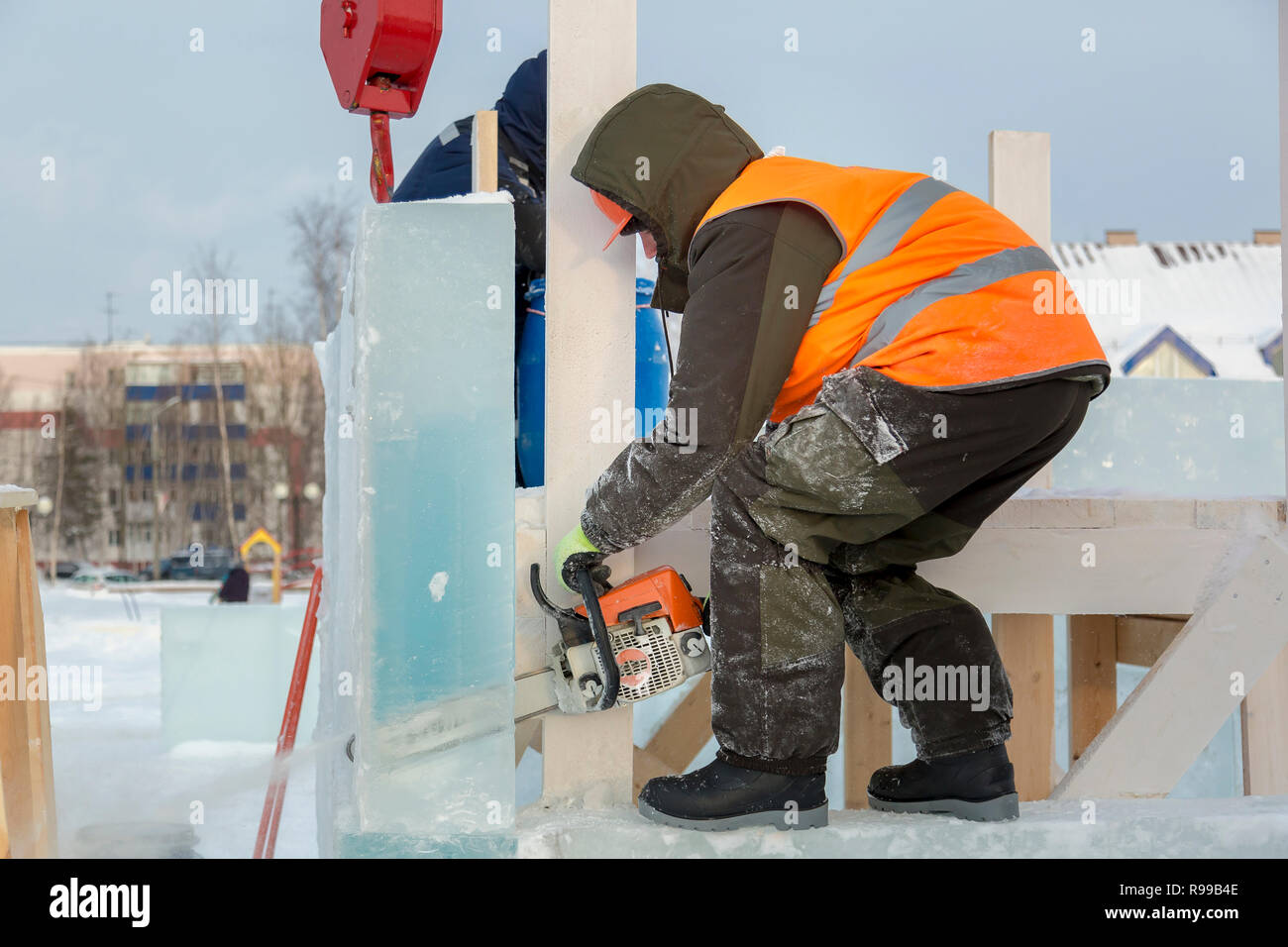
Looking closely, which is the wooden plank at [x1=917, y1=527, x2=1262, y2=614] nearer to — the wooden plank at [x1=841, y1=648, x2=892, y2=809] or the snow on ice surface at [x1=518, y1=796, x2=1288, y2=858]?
the snow on ice surface at [x1=518, y1=796, x2=1288, y2=858]

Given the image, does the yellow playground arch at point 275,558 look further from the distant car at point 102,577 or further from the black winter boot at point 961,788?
the black winter boot at point 961,788

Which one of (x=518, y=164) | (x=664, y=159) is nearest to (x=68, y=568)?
(x=518, y=164)

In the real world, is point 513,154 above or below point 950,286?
above

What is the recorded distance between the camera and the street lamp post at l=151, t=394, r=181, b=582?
20.5 m

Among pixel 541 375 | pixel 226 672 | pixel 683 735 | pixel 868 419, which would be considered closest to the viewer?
pixel 868 419

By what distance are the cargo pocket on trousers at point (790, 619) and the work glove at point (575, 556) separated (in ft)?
0.98

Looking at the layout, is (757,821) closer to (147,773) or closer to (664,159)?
(664,159)

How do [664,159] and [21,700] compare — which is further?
[21,700]

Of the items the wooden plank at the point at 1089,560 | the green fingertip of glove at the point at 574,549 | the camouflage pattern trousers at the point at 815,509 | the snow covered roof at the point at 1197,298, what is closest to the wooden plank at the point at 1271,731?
the wooden plank at the point at 1089,560

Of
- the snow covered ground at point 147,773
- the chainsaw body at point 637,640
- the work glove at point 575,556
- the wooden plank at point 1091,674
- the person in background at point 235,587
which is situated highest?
the work glove at point 575,556

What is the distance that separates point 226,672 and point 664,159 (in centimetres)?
565

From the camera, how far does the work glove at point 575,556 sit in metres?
1.69

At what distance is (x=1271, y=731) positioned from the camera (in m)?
2.66

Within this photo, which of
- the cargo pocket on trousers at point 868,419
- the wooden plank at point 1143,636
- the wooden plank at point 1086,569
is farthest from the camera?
the wooden plank at point 1143,636
